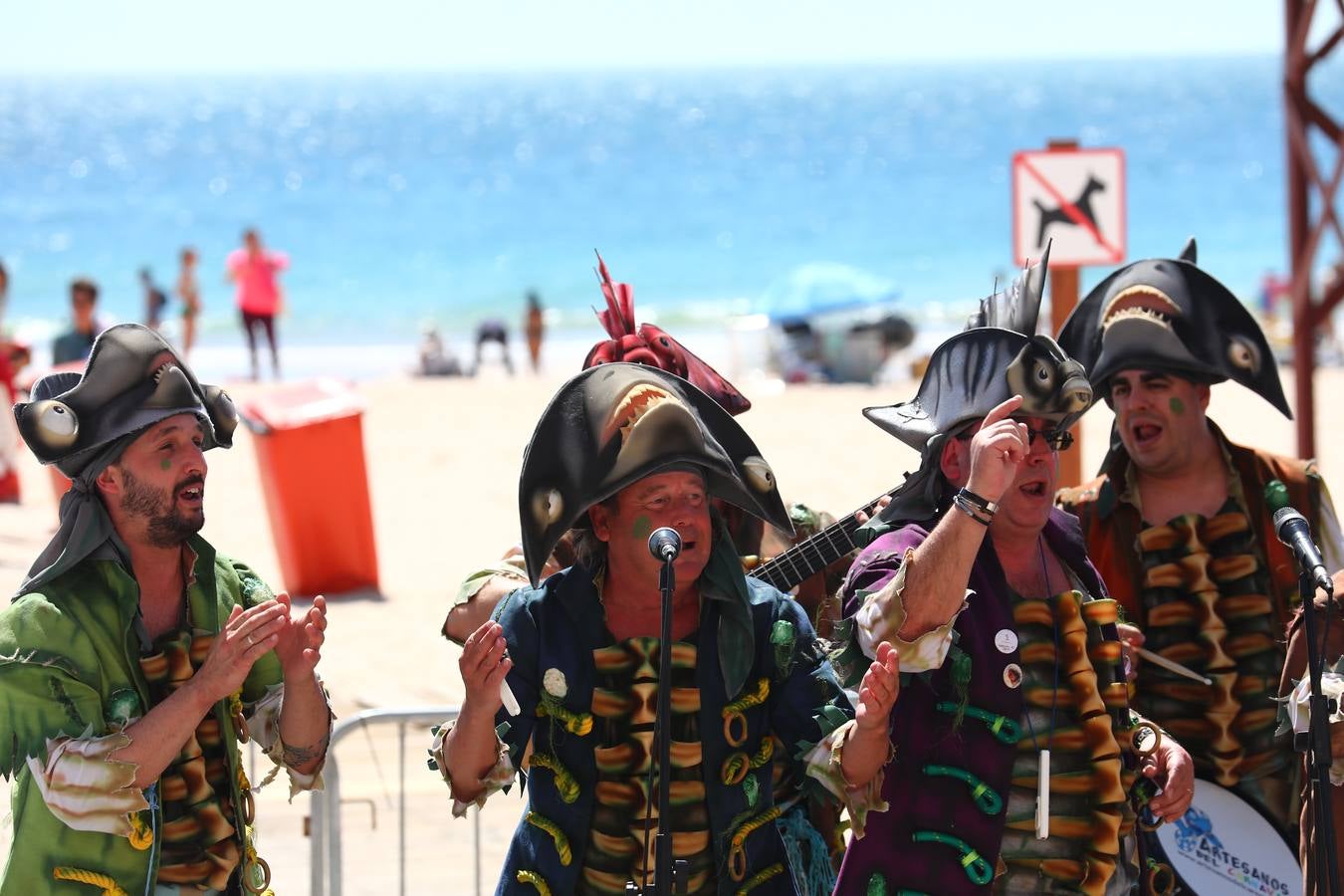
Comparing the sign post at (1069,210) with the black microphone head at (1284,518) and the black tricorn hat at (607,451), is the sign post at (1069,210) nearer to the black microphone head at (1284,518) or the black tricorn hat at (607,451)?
the black microphone head at (1284,518)

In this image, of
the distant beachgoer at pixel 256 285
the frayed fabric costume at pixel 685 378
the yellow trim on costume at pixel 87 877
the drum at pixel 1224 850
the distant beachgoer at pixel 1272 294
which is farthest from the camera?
the distant beachgoer at pixel 1272 294

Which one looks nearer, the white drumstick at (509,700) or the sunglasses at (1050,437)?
the white drumstick at (509,700)

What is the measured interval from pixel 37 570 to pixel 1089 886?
219cm

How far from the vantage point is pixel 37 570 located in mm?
3611

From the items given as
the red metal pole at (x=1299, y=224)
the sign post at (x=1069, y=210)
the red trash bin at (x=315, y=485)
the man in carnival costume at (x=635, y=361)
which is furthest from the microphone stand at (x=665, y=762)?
the red metal pole at (x=1299, y=224)

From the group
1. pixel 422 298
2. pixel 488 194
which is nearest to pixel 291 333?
pixel 422 298

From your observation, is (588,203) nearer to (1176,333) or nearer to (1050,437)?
(1176,333)

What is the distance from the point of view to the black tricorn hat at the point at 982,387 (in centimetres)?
363

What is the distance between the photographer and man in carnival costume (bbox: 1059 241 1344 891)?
14.8 ft

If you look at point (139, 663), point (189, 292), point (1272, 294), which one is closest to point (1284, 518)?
point (139, 663)

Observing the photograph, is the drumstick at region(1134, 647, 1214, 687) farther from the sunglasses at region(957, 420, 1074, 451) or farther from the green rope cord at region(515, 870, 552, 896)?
the green rope cord at region(515, 870, 552, 896)

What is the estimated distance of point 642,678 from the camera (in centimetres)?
351

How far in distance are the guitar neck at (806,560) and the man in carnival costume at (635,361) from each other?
0.02 m

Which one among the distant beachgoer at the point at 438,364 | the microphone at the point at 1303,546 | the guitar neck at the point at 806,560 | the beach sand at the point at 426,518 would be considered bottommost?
the distant beachgoer at the point at 438,364
